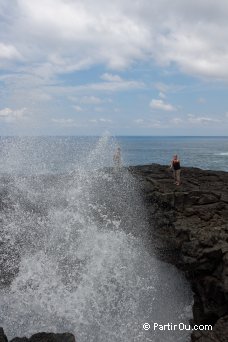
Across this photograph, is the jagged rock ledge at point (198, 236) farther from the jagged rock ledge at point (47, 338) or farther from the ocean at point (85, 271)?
the jagged rock ledge at point (47, 338)

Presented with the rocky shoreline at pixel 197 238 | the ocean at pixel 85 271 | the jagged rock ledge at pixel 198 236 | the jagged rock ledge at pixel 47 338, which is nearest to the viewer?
the jagged rock ledge at pixel 47 338

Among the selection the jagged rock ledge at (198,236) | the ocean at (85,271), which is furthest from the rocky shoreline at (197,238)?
the ocean at (85,271)

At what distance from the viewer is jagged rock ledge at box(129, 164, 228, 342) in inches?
520

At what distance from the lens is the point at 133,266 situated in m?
15.9

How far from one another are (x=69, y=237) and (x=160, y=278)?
169 inches

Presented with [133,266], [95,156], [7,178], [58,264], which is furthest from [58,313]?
[95,156]

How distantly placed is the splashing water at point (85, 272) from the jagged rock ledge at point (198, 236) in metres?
0.78

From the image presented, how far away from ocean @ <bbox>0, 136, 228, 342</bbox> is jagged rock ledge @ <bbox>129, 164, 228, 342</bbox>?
739mm

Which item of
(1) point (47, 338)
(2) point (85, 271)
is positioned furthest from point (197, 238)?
(1) point (47, 338)

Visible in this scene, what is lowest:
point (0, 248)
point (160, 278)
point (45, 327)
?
point (45, 327)

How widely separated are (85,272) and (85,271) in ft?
0.15

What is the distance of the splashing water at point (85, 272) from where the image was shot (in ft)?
45.4

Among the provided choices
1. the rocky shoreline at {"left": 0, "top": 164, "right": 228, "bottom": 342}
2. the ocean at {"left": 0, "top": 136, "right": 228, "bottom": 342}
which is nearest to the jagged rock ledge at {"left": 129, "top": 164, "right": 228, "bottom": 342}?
the rocky shoreline at {"left": 0, "top": 164, "right": 228, "bottom": 342}

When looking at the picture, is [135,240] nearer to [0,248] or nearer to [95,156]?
[0,248]
